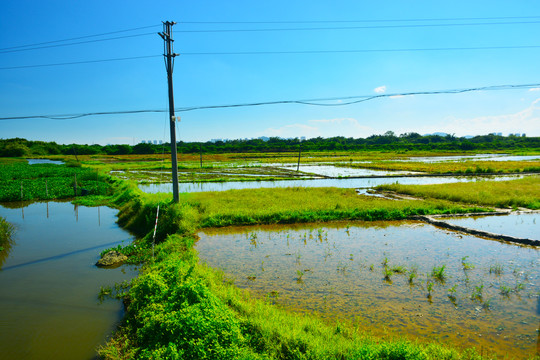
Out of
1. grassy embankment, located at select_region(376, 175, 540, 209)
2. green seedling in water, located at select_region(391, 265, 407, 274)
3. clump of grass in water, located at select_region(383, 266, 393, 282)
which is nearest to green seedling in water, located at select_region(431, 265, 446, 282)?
green seedling in water, located at select_region(391, 265, 407, 274)

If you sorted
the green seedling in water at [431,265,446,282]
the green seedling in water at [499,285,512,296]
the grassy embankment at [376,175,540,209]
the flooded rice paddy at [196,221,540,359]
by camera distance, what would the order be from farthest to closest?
1. the grassy embankment at [376,175,540,209]
2. the green seedling in water at [431,265,446,282]
3. the green seedling in water at [499,285,512,296]
4. the flooded rice paddy at [196,221,540,359]

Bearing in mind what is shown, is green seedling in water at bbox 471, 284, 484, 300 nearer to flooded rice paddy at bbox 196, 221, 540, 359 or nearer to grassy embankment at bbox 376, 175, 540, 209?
flooded rice paddy at bbox 196, 221, 540, 359

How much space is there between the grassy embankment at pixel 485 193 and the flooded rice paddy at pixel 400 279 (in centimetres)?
673

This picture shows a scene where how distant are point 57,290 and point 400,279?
7766 mm

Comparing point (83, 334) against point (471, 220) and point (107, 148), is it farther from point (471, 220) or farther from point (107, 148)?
point (107, 148)

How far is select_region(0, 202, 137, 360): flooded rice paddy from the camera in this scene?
16.6 feet

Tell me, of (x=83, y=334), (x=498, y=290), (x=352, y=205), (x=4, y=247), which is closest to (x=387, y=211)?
(x=352, y=205)

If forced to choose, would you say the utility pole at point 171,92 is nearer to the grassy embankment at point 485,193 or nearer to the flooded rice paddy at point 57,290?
the flooded rice paddy at point 57,290

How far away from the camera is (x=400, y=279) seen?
7.14 metres

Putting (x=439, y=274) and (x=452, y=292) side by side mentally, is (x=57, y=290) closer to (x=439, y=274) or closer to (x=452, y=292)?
(x=452, y=292)

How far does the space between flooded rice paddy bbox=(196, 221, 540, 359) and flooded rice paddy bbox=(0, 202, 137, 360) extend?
2789 mm

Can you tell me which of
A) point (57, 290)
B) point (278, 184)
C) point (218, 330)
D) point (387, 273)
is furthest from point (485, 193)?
point (57, 290)

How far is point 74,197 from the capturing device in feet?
64.1

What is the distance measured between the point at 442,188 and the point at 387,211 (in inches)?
302
